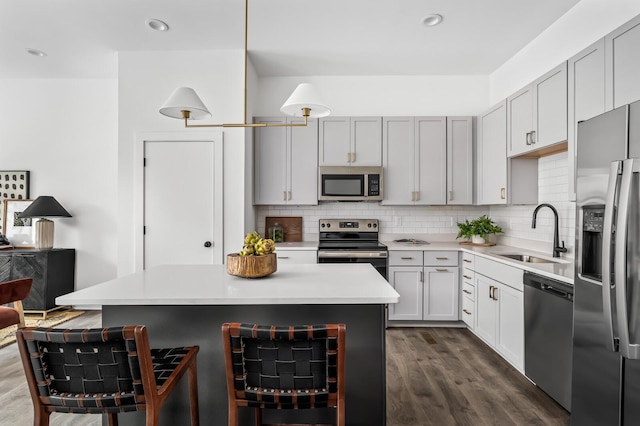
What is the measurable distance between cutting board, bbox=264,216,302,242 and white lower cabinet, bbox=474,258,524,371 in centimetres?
207

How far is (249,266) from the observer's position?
1.95 meters

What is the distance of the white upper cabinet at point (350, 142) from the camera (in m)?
4.16

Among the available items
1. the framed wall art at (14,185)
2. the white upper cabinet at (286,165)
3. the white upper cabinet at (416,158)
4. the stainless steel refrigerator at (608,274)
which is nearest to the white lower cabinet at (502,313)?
the stainless steel refrigerator at (608,274)

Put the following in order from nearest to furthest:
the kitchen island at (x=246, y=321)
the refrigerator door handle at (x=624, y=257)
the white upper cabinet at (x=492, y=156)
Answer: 1. the refrigerator door handle at (x=624, y=257)
2. the kitchen island at (x=246, y=321)
3. the white upper cabinet at (x=492, y=156)

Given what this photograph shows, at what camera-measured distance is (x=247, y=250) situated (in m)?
1.98

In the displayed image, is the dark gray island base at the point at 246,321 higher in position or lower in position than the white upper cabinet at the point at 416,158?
lower

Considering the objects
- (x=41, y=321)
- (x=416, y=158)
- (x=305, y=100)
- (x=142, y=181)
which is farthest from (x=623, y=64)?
(x=41, y=321)

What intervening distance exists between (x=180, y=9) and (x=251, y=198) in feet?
6.33

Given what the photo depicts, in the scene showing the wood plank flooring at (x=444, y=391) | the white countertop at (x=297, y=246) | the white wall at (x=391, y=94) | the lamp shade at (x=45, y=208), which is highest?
the white wall at (x=391, y=94)

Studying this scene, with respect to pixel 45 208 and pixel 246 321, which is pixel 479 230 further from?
pixel 45 208

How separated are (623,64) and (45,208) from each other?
5.55 m

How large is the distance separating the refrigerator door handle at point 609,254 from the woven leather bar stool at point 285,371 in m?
1.23

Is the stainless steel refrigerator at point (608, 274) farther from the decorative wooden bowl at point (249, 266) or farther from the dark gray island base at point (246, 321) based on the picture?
the decorative wooden bowl at point (249, 266)

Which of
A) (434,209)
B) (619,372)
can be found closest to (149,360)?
(619,372)
